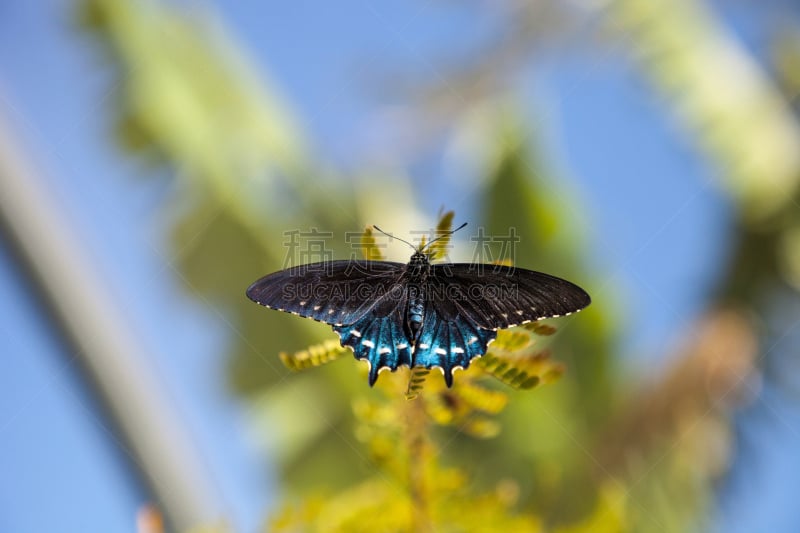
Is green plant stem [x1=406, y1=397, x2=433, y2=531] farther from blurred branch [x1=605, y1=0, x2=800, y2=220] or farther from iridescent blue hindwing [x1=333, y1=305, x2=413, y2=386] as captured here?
blurred branch [x1=605, y1=0, x2=800, y2=220]

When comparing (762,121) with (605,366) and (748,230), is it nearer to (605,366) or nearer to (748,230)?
(748,230)

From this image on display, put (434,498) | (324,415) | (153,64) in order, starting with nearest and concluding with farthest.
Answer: (434,498), (324,415), (153,64)

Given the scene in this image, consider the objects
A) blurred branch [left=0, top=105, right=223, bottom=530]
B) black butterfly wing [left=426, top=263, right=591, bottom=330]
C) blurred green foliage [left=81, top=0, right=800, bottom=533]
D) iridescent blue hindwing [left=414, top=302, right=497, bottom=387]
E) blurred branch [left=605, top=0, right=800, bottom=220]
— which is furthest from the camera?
blurred branch [left=605, top=0, right=800, bottom=220]

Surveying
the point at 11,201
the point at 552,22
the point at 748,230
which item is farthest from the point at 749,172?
the point at 11,201

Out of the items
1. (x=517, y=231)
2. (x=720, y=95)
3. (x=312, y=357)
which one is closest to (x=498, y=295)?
(x=312, y=357)

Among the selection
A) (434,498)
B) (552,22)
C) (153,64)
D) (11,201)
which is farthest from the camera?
(552,22)

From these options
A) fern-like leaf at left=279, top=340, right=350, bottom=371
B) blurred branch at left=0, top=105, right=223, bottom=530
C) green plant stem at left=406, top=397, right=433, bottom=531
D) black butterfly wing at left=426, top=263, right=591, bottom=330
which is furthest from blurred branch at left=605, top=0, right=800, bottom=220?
blurred branch at left=0, top=105, right=223, bottom=530

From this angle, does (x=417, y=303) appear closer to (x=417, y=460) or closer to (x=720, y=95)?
(x=417, y=460)
